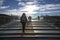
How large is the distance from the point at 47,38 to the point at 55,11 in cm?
141

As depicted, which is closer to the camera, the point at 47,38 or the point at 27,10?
the point at 47,38

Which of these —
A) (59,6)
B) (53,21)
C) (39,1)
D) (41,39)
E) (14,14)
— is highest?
(39,1)

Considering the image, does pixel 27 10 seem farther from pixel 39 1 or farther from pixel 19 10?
pixel 39 1

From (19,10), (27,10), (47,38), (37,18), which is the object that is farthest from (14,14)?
(47,38)

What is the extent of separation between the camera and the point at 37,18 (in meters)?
3.78

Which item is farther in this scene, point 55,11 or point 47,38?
point 55,11

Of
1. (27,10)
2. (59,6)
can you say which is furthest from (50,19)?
(27,10)

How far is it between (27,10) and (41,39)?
1.51 metres

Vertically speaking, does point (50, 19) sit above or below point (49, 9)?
below

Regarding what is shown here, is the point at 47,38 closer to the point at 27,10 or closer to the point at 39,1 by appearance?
the point at 27,10

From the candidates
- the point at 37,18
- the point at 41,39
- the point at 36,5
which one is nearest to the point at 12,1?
the point at 36,5

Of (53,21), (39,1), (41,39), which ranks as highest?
(39,1)

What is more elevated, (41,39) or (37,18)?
(37,18)

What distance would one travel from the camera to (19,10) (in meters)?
3.89
